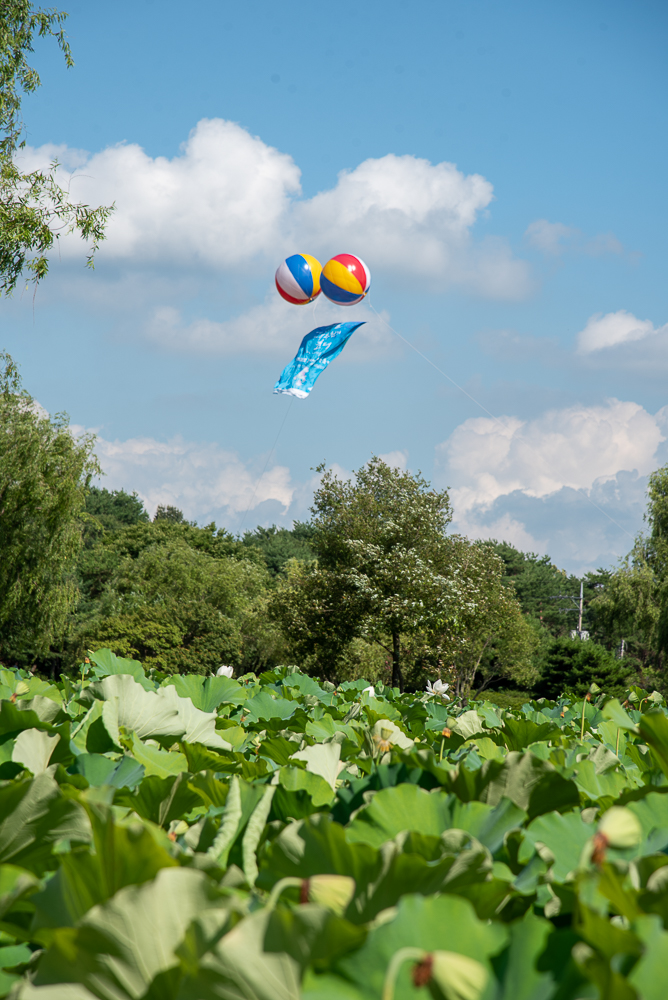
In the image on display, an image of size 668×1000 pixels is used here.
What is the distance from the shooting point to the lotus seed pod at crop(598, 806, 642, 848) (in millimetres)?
704

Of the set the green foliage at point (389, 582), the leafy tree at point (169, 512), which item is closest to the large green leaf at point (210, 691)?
the green foliage at point (389, 582)

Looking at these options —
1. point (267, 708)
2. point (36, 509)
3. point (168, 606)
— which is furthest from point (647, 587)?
point (267, 708)

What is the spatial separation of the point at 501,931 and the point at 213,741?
1.04 metres

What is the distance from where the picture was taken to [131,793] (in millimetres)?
1049

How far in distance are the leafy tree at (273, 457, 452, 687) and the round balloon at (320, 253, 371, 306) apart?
7.92 metres

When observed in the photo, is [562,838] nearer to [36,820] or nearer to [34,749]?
[36,820]

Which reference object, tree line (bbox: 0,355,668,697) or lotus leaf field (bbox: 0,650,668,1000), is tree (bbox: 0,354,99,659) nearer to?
tree line (bbox: 0,355,668,697)

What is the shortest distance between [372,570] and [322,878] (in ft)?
54.1

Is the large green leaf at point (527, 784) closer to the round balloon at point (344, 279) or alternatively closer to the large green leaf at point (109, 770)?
the large green leaf at point (109, 770)

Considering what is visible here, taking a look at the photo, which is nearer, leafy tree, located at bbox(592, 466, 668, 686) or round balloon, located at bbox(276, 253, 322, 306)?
round balloon, located at bbox(276, 253, 322, 306)

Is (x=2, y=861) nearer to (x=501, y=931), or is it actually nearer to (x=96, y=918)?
(x=96, y=918)

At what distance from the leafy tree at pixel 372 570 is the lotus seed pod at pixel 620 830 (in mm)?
15276

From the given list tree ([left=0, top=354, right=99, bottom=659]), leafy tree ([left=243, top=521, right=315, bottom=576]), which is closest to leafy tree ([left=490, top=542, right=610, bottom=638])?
leafy tree ([left=243, top=521, right=315, bottom=576])

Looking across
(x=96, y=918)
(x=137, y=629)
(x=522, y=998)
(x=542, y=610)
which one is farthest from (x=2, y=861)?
(x=542, y=610)
